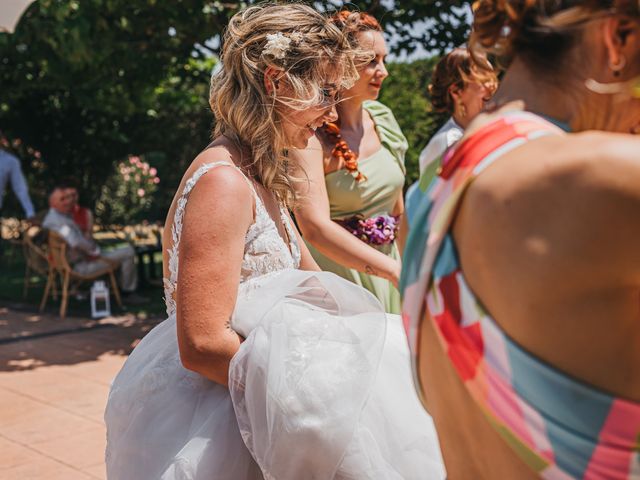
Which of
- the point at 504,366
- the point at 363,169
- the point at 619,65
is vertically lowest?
the point at 363,169

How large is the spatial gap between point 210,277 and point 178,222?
0.27 metres

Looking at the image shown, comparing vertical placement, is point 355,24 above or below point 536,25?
below

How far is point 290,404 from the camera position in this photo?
1.97 metres

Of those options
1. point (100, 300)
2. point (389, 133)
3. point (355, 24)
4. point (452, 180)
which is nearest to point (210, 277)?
point (452, 180)

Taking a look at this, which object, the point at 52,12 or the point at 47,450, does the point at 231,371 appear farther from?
the point at 52,12

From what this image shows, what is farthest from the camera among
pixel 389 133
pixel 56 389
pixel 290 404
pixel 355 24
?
pixel 56 389

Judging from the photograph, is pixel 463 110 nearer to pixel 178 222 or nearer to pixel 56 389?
pixel 178 222

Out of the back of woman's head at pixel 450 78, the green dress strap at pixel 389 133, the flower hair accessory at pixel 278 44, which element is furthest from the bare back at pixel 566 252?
the back of woman's head at pixel 450 78

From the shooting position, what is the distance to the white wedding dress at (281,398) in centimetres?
197

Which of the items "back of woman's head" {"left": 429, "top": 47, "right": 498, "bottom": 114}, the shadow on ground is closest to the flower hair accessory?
"back of woman's head" {"left": 429, "top": 47, "right": 498, "bottom": 114}

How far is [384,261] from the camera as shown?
314 cm

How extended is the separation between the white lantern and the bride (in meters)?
7.40

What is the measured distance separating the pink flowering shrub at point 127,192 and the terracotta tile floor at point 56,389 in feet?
19.3

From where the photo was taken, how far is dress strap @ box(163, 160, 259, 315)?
2.12 m
